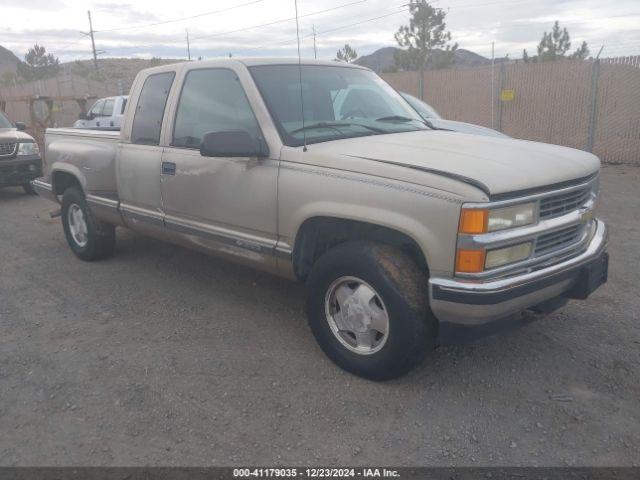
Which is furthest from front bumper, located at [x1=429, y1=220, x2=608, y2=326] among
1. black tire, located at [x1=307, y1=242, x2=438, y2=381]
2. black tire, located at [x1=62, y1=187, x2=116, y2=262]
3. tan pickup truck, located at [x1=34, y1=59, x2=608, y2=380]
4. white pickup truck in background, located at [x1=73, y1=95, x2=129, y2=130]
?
white pickup truck in background, located at [x1=73, y1=95, x2=129, y2=130]

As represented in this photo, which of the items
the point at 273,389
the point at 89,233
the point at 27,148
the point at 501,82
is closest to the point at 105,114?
the point at 27,148

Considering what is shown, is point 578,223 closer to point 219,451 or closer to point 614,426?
point 614,426

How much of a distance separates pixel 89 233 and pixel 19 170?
546cm

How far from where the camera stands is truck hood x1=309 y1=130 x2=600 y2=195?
2.90 m

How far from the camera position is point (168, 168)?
4422 millimetres

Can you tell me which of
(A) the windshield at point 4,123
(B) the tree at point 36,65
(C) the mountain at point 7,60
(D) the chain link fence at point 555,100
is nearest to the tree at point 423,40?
(D) the chain link fence at point 555,100

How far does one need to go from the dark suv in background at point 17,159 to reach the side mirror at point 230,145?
8.05 meters

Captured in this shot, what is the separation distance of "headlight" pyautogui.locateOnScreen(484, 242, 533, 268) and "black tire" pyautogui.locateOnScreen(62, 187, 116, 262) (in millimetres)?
4289

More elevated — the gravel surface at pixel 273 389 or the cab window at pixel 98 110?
the cab window at pixel 98 110

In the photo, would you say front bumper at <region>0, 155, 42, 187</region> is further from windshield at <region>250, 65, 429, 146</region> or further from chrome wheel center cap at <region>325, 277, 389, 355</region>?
chrome wheel center cap at <region>325, 277, 389, 355</region>

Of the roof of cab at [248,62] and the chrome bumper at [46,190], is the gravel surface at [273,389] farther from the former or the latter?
the roof of cab at [248,62]

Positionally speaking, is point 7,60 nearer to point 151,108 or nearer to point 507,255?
point 151,108

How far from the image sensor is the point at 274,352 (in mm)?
3814

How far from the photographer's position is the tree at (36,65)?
5069 centimetres
